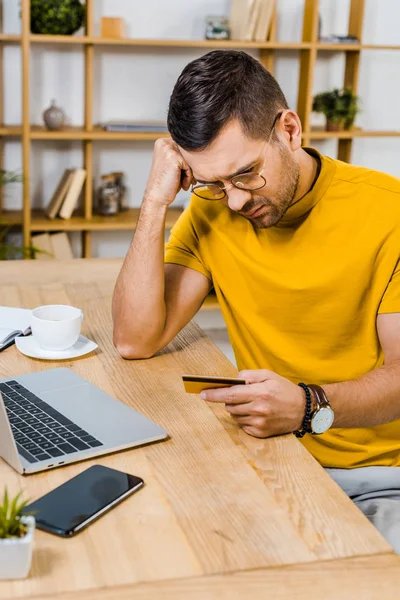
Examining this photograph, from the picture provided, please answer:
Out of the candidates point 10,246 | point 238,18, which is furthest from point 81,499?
Result: point 238,18

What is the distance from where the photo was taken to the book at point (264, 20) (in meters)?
3.73

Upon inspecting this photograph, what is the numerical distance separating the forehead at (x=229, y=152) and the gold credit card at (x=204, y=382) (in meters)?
0.42

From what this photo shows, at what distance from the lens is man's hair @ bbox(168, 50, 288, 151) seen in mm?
1424

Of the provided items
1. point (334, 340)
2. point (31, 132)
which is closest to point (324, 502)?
point (334, 340)

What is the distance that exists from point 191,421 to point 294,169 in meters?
0.55

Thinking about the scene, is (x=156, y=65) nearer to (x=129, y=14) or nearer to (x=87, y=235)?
(x=129, y=14)

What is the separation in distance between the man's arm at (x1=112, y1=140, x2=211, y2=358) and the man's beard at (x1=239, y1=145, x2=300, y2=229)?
0.69 feet

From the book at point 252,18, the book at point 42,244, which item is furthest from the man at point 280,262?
the book at point 252,18

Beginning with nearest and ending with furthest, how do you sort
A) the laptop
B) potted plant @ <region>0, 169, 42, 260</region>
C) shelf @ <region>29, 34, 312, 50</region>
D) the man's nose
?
the laptop, the man's nose, shelf @ <region>29, 34, 312, 50</region>, potted plant @ <region>0, 169, 42, 260</region>

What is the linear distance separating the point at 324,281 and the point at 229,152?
1.05 ft

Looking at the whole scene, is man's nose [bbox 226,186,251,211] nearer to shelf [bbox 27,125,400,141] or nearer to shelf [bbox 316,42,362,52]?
shelf [bbox 27,125,400,141]

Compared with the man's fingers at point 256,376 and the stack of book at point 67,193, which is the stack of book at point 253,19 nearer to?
the stack of book at point 67,193

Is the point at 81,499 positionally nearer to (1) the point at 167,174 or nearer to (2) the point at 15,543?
(2) the point at 15,543

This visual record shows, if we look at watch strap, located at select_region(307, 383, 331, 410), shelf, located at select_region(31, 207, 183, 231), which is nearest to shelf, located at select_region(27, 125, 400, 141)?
shelf, located at select_region(31, 207, 183, 231)
